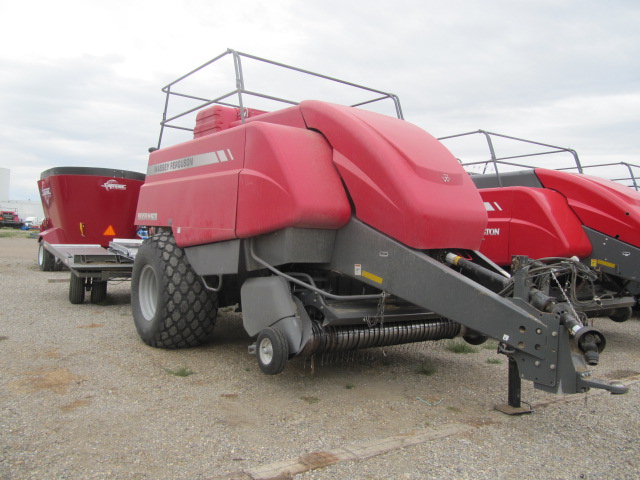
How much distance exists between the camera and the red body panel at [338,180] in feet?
13.8

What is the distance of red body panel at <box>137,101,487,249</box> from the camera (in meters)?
4.21

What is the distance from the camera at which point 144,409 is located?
3.96 meters

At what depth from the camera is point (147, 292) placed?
6129 mm

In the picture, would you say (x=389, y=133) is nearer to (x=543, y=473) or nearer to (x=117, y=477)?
(x=543, y=473)

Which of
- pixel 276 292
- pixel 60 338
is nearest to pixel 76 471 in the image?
pixel 276 292

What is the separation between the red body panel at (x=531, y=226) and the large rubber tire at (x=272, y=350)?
405 centimetres

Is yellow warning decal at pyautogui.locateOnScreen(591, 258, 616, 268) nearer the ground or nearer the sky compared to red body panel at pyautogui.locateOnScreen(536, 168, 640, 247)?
nearer the ground

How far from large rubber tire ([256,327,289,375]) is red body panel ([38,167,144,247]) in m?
5.63

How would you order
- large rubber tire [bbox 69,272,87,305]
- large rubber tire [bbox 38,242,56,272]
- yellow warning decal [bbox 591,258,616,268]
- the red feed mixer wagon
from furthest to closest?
large rubber tire [bbox 38,242,56,272] → the red feed mixer wagon → large rubber tire [bbox 69,272,87,305] → yellow warning decal [bbox 591,258,616,268]

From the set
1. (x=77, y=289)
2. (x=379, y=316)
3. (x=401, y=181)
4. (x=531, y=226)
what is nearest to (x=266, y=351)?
(x=379, y=316)

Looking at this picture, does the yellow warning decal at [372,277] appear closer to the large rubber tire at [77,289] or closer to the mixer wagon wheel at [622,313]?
the mixer wagon wheel at [622,313]

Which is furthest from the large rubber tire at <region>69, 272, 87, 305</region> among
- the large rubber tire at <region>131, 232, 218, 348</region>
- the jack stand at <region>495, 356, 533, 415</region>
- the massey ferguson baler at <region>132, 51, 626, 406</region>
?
the jack stand at <region>495, 356, 533, 415</region>

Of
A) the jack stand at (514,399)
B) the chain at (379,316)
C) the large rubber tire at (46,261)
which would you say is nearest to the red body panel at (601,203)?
the jack stand at (514,399)

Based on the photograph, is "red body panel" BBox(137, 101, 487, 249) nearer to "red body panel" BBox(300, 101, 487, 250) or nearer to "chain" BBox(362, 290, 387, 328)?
"red body panel" BBox(300, 101, 487, 250)
